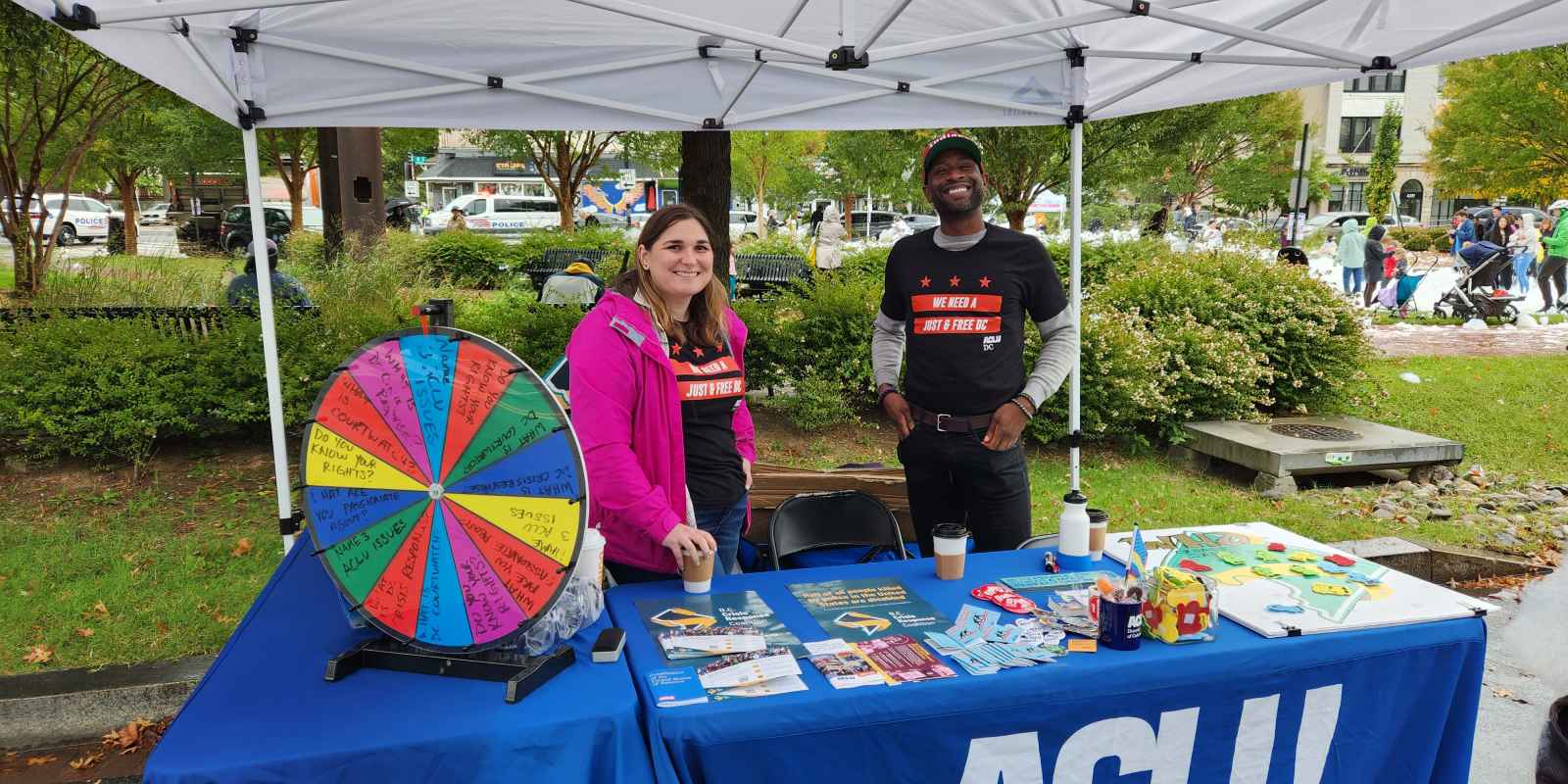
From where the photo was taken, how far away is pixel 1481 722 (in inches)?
148

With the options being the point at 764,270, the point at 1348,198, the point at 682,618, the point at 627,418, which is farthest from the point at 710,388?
the point at 1348,198

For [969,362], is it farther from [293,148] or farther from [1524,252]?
[293,148]

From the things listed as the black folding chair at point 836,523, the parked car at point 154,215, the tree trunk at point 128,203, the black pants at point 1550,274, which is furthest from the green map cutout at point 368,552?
the parked car at point 154,215

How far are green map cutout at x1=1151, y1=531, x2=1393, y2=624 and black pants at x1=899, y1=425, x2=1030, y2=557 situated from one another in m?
0.49

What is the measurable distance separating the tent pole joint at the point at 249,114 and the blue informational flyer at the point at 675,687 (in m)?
2.69

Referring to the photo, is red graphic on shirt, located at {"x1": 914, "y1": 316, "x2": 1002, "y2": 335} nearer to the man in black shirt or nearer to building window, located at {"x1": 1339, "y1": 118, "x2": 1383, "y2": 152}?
the man in black shirt

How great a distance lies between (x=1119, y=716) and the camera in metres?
2.29

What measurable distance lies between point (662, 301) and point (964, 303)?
1151 mm

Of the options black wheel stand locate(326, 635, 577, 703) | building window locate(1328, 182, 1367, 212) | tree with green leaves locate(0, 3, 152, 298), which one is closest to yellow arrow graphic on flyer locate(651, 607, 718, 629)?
black wheel stand locate(326, 635, 577, 703)

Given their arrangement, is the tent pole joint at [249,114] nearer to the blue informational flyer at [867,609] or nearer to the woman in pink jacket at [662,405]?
the woman in pink jacket at [662,405]

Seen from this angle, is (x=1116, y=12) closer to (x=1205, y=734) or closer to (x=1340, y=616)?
(x=1340, y=616)

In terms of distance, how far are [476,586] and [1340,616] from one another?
83.7 inches

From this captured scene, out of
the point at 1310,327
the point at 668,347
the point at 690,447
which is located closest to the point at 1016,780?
the point at 690,447

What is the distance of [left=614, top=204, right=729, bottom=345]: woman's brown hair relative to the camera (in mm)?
2684
